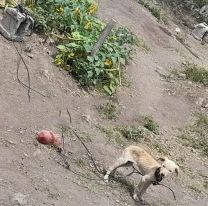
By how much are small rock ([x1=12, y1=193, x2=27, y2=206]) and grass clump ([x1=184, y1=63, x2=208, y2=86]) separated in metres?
7.88

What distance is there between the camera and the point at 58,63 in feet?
32.4

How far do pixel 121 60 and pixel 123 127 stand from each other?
1879 millimetres

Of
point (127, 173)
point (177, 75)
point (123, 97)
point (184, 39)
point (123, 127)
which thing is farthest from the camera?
point (184, 39)

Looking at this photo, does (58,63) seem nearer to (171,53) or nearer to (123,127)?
(123,127)

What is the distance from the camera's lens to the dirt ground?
256 inches

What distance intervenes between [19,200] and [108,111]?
402 centimetres

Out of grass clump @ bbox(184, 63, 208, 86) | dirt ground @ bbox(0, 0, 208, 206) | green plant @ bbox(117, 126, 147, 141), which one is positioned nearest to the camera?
dirt ground @ bbox(0, 0, 208, 206)

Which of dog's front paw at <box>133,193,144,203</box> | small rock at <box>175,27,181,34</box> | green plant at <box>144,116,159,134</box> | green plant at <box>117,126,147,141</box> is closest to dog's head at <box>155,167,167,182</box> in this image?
dog's front paw at <box>133,193,144,203</box>

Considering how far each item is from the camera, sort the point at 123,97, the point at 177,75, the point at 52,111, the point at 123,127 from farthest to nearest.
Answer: the point at 177,75
the point at 123,97
the point at 123,127
the point at 52,111

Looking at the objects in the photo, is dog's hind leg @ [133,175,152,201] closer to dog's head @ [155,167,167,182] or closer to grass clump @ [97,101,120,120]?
dog's head @ [155,167,167,182]

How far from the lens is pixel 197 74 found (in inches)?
524

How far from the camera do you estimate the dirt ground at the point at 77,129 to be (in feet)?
21.4

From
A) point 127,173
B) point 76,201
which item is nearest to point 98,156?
point 127,173

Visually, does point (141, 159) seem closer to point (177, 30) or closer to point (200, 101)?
point (200, 101)
